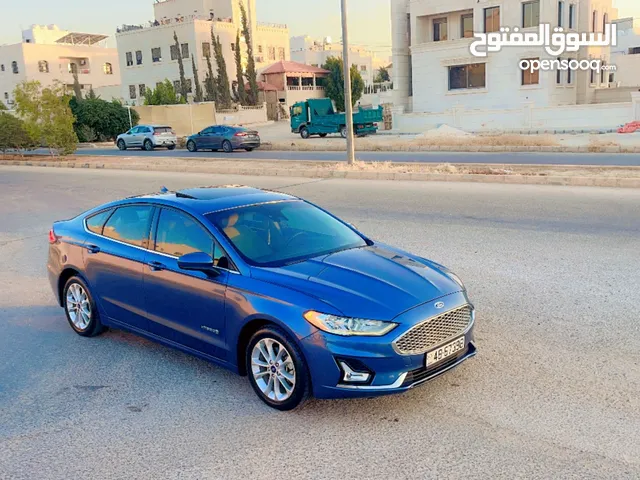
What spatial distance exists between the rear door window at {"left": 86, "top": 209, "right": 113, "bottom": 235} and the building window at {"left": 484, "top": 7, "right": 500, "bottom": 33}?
4258 cm

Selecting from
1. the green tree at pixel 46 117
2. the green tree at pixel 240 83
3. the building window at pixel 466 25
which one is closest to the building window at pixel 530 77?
the building window at pixel 466 25

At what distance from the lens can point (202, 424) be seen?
14.1 feet

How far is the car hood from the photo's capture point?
417 centimetres

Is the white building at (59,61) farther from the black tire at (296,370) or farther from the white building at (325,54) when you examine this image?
the black tire at (296,370)

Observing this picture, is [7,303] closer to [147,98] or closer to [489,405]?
[489,405]

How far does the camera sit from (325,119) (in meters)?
40.8

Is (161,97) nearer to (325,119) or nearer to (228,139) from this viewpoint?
(325,119)

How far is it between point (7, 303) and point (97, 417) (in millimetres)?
3810

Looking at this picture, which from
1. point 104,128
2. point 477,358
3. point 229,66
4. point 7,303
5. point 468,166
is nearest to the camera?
point 477,358

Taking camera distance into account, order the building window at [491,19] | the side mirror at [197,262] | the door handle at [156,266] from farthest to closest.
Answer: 1. the building window at [491,19]
2. the door handle at [156,266]
3. the side mirror at [197,262]

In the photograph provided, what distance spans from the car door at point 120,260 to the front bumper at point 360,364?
1.99 meters

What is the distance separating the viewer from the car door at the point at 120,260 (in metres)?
5.46

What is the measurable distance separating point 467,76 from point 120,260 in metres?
43.6

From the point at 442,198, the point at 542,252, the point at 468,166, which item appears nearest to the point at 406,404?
the point at 542,252
